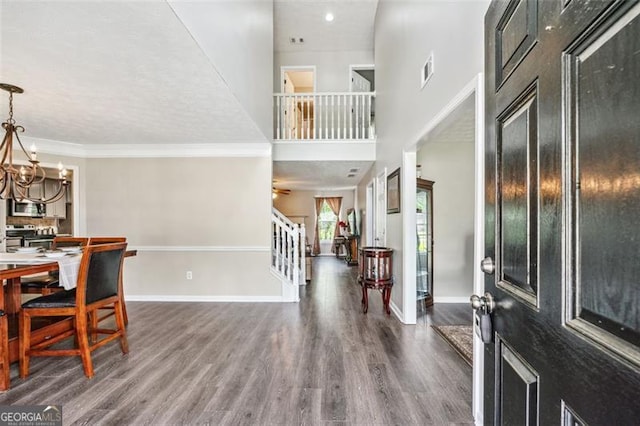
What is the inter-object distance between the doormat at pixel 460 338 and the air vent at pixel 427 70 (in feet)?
7.99

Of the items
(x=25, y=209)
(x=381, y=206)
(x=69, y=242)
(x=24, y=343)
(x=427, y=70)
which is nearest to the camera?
(x=24, y=343)

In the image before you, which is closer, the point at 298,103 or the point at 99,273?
the point at 99,273

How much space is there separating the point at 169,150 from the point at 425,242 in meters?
4.03

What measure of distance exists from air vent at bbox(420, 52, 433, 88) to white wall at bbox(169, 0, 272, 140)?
174cm

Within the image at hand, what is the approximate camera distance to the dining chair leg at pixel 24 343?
7.51 feet

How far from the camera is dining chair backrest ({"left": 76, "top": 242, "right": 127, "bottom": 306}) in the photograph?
2336mm

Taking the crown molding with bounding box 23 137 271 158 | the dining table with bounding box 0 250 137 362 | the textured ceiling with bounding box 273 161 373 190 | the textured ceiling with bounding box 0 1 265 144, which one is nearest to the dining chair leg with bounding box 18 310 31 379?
the dining table with bounding box 0 250 137 362

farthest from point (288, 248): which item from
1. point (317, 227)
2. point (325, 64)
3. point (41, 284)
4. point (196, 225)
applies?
point (317, 227)

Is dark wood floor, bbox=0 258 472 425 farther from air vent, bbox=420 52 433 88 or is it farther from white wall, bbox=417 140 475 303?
air vent, bbox=420 52 433 88

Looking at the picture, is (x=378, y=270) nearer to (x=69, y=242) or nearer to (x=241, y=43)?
(x=241, y=43)

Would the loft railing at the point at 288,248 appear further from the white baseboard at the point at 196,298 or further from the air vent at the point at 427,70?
the air vent at the point at 427,70

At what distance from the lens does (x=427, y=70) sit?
264 centimetres

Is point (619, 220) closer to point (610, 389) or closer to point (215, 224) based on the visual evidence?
point (610, 389)

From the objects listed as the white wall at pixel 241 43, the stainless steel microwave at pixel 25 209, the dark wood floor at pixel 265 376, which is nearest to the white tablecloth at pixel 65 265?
the dark wood floor at pixel 265 376
